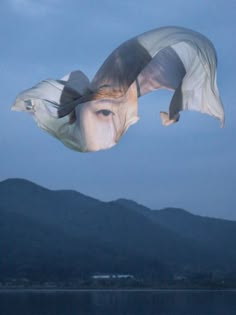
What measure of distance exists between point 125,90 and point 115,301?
11048 centimetres

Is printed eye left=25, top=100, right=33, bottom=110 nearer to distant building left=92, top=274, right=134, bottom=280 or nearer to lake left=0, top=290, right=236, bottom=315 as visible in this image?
lake left=0, top=290, right=236, bottom=315

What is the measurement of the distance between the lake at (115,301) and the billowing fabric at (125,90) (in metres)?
77.9

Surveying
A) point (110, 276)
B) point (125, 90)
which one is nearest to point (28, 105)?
point (125, 90)

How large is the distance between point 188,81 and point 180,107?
0.14 meters

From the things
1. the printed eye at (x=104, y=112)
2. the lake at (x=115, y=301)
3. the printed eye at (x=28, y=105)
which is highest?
the lake at (x=115, y=301)

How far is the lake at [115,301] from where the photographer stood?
9195 cm

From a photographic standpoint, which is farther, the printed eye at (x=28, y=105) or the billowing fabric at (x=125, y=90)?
the printed eye at (x=28, y=105)

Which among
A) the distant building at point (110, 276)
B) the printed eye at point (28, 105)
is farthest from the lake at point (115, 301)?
the printed eye at point (28, 105)

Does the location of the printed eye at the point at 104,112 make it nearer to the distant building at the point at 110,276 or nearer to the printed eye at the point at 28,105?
the printed eye at the point at 28,105

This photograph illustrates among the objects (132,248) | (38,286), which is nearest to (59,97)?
(38,286)

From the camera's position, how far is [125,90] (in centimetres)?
411

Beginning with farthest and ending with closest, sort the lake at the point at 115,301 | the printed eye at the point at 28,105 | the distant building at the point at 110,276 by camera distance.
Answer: the distant building at the point at 110,276 → the lake at the point at 115,301 → the printed eye at the point at 28,105

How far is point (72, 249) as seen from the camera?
175250 mm

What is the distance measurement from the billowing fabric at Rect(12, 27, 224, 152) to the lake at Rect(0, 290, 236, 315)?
256 feet
